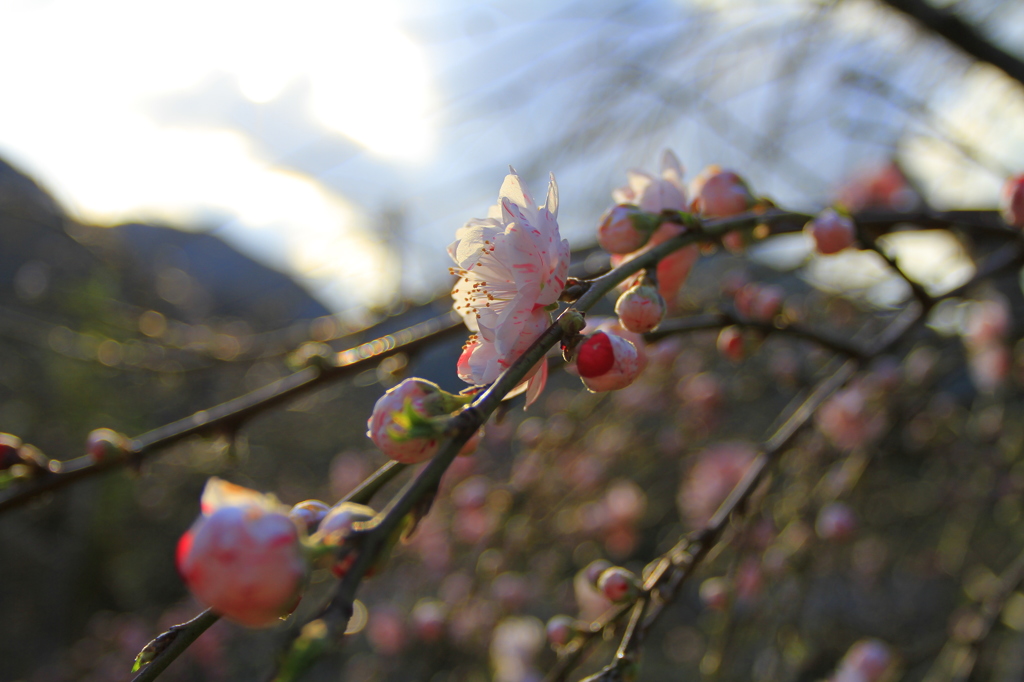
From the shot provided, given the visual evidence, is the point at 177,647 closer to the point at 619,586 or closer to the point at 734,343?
the point at 619,586

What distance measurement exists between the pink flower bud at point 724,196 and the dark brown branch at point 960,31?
148cm

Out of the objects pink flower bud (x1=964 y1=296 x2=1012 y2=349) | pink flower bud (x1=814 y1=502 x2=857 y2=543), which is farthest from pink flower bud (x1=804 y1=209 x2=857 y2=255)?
pink flower bud (x1=964 y1=296 x2=1012 y2=349)

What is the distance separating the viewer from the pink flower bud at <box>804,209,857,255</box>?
30.4 inches

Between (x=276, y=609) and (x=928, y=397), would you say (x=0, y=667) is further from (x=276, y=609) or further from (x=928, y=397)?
(x=928, y=397)

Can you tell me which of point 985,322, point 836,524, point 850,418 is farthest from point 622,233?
point 985,322

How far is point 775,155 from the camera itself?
7.18 ft

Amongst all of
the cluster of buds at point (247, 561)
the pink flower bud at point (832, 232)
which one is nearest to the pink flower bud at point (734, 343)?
the pink flower bud at point (832, 232)

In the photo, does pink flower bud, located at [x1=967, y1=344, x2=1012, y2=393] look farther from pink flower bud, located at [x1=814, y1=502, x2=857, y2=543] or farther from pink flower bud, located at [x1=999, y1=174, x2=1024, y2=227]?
pink flower bud, located at [x1=999, y1=174, x2=1024, y2=227]

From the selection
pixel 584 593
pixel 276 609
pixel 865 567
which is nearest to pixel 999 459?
pixel 865 567

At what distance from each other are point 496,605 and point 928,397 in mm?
1505

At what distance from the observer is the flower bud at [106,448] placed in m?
0.80

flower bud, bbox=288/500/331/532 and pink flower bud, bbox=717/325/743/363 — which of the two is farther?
pink flower bud, bbox=717/325/743/363

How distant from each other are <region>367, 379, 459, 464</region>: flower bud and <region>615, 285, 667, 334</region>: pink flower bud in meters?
0.19

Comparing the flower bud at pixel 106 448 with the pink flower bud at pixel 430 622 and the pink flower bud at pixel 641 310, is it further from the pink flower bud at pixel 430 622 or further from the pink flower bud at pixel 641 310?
the pink flower bud at pixel 430 622
